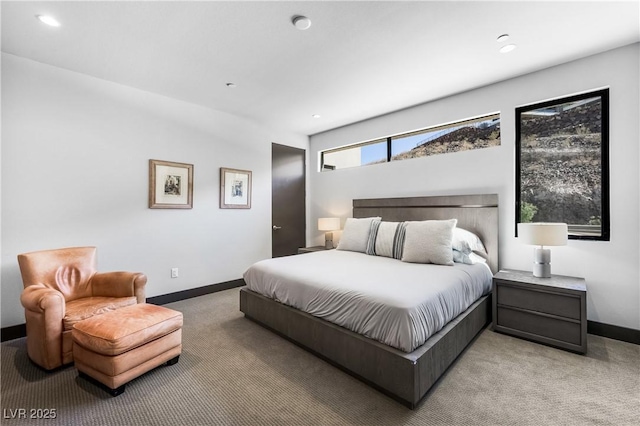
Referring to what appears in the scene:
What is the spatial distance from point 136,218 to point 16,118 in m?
1.42

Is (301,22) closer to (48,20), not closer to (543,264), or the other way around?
(48,20)

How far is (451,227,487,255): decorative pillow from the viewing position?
308 cm

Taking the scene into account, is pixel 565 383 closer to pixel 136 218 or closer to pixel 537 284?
pixel 537 284

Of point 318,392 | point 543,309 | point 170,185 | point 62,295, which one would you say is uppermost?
point 170,185

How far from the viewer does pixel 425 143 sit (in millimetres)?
3988

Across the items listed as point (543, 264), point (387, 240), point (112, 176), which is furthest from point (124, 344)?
point (543, 264)

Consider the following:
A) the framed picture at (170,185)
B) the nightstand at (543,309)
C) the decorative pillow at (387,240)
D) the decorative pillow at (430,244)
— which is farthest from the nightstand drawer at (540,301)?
the framed picture at (170,185)

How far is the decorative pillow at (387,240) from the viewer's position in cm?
333

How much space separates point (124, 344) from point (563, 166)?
425cm

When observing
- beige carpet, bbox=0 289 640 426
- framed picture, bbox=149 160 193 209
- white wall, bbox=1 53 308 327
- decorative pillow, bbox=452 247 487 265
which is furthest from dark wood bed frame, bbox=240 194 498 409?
framed picture, bbox=149 160 193 209

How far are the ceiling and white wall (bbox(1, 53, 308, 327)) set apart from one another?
0.30 meters

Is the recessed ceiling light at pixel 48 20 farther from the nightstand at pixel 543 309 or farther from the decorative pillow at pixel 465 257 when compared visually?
the nightstand at pixel 543 309

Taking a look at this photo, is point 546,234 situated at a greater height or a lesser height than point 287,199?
lesser

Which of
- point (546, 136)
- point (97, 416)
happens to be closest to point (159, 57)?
point (97, 416)
